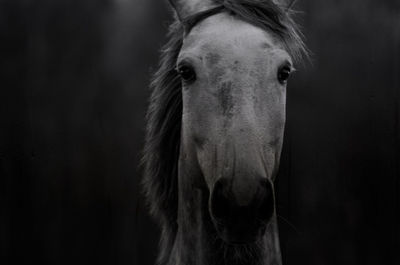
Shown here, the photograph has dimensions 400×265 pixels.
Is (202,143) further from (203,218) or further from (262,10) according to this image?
(262,10)

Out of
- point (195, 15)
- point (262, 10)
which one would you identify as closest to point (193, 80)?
point (195, 15)

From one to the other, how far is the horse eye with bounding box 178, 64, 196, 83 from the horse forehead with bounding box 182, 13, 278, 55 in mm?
54

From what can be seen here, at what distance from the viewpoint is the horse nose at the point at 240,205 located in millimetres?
994

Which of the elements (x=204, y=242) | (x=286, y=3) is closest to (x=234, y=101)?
(x=204, y=242)

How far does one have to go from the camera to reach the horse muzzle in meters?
0.99

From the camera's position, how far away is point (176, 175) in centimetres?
146

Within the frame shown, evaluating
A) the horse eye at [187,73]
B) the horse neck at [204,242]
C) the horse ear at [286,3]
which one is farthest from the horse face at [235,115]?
the horse ear at [286,3]

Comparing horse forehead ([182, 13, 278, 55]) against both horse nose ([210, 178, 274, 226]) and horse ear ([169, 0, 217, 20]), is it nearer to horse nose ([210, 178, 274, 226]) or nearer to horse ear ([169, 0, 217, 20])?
horse ear ([169, 0, 217, 20])

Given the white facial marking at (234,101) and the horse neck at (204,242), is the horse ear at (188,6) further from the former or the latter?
the horse neck at (204,242)

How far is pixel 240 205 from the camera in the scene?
99 cm

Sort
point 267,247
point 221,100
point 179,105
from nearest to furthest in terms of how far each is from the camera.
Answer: point 221,100, point 267,247, point 179,105

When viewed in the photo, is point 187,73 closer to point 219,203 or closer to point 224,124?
point 224,124

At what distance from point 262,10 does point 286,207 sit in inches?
47.3

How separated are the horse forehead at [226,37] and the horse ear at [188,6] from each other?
0.08m
